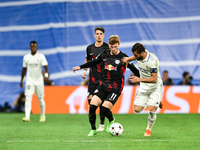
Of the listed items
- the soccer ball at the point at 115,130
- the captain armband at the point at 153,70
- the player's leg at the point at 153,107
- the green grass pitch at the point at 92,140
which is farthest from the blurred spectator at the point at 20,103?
the captain armband at the point at 153,70

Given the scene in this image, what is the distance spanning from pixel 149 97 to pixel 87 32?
615cm

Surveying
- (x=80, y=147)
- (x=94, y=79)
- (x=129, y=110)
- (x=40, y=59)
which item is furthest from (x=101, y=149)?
(x=129, y=110)

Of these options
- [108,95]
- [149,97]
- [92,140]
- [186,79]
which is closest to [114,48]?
[108,95]

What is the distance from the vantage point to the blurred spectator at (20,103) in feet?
40.7

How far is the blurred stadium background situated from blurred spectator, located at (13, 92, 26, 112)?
16cm

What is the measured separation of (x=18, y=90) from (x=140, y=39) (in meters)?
4.59

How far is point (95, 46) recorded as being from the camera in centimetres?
773

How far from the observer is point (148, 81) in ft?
20.6

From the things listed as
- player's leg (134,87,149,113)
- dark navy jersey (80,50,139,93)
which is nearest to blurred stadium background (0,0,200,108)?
player's leg (134,87,149,113)

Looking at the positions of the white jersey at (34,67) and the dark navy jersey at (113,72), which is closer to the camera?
the dark navy jersey at (113,72)

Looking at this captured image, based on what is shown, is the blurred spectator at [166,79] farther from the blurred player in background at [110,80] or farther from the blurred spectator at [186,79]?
the blurred player in background at [110,80]

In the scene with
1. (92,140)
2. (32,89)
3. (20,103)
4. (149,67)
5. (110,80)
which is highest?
(149,67)

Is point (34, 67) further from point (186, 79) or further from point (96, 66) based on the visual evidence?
point (186, 79)

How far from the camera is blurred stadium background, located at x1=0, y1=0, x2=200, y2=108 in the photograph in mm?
12258
